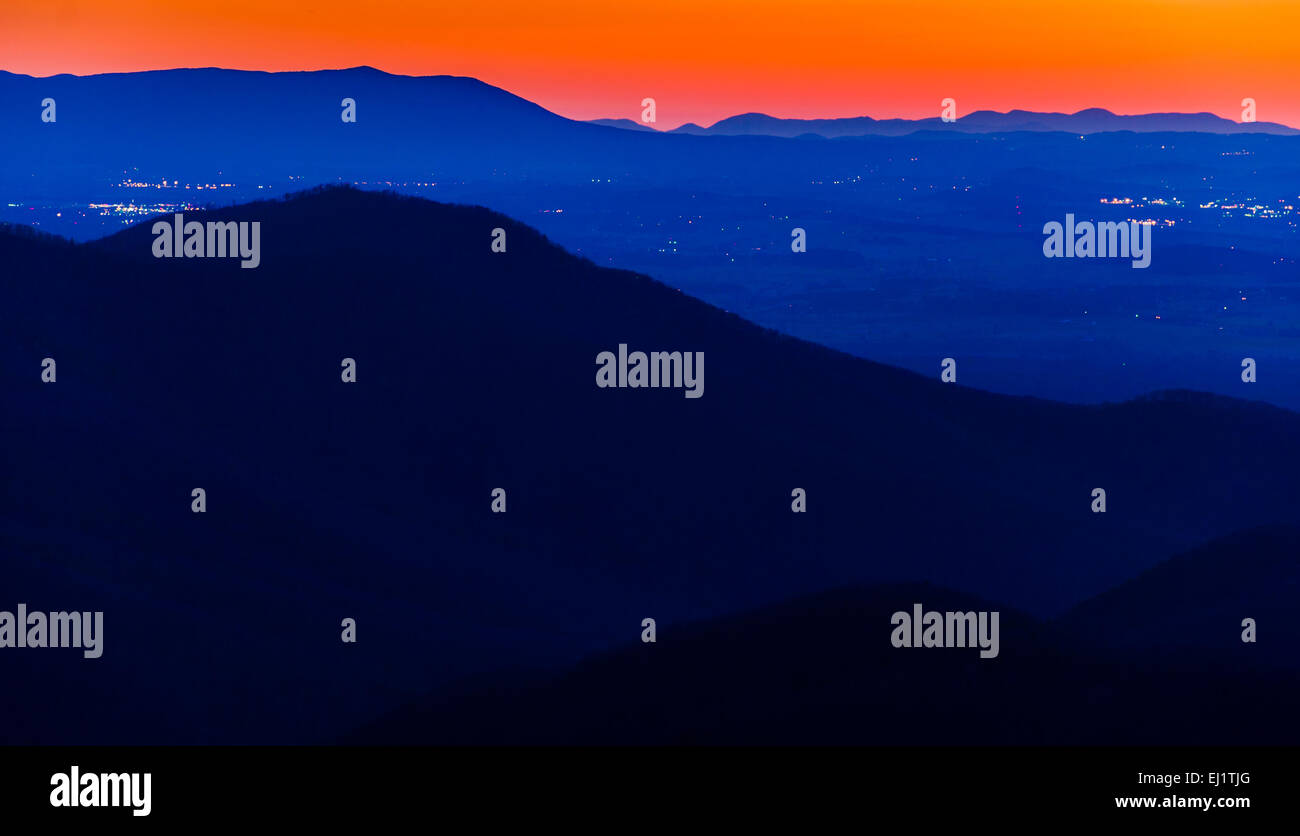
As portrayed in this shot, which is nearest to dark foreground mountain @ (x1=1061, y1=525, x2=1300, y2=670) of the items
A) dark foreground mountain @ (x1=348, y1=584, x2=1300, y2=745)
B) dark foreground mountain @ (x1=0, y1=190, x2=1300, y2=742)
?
dark foreground mountain @ (x1=348, y1=584, x2=1300, y2=745)

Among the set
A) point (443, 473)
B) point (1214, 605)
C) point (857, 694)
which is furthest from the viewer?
point (443, 473)

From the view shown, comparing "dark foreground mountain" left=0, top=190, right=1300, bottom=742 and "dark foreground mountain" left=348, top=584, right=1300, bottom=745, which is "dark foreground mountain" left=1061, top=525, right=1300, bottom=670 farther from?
"dark foreground mountain" left=0, top=190, right=1300, bottom=742

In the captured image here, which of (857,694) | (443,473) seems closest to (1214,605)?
(857,694)

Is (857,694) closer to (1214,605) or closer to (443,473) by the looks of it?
(1214,605)

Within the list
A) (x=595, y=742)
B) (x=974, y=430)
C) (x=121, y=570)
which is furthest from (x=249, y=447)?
(x=974, y=430)

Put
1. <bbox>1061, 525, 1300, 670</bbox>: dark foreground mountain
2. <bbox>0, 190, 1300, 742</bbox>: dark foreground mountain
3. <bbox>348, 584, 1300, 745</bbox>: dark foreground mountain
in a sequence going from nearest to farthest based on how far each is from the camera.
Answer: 1. <bbox>348, 584, 1300, 745</bbox>: dark foreground mountain
2. <bbox>1061, 525, 1300, 670</bbox>: dark foreground mountain
3. <bbox>0, 190, 1300, 742</bbox>: dark foreground mountain

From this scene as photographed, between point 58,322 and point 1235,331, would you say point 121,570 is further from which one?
point 1235,331
